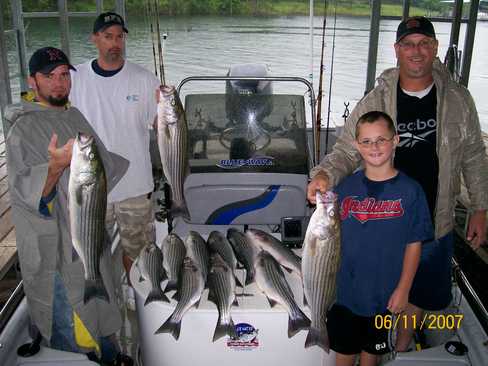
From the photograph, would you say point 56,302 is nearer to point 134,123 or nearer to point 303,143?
point 134,123

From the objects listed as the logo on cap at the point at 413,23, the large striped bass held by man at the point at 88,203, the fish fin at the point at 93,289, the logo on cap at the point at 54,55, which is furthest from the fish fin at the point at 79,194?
the logo on cap at the point at 413,23

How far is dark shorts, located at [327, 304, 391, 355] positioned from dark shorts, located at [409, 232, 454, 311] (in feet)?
1.14

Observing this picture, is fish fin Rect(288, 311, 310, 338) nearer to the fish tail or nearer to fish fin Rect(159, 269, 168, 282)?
the fish tail

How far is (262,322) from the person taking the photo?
8.05 feet

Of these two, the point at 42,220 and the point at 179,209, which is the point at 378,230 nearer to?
the point at 179,209

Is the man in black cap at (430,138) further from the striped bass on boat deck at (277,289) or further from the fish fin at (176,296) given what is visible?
the fish fin at (176,296)

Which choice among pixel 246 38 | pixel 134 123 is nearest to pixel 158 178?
pixel 134 123

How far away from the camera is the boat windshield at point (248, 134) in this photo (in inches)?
131

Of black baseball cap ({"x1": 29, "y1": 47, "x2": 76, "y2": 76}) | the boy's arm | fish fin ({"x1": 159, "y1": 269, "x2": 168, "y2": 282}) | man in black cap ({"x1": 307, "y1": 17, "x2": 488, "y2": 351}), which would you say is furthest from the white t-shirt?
the boy's arm

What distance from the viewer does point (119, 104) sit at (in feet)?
10.7

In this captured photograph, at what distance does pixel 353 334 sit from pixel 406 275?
1.38ft

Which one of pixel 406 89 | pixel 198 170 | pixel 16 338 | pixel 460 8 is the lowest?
pixel 16 338

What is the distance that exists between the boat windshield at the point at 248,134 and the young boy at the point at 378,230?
0.94m

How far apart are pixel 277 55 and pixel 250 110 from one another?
11089 millimetres
